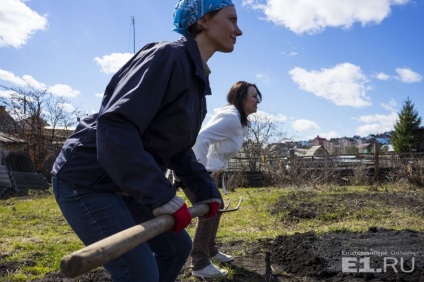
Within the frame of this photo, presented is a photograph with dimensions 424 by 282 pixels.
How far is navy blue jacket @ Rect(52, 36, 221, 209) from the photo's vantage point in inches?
59.6

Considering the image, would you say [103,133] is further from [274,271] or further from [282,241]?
[282,241]

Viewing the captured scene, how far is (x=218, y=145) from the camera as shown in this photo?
3928 millimetres

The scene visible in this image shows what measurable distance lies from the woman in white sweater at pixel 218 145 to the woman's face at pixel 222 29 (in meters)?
1.60

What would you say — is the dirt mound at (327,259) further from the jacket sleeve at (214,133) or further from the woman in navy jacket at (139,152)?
the woman in navy jacket at (139,152)

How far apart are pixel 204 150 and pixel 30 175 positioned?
13064mm

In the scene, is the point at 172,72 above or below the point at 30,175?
above

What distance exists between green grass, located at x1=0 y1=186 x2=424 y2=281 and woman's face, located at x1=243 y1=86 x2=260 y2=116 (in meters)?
1.75

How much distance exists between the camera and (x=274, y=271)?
148 inches

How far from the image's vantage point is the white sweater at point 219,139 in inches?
147

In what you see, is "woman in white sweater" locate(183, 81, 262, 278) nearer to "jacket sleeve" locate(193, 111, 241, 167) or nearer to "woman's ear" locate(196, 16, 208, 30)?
"jacket sleeve" locate(193, 111, 241, 167)

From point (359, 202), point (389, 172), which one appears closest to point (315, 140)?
point (389, 172)

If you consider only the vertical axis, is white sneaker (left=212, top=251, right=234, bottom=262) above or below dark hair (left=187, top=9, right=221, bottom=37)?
below

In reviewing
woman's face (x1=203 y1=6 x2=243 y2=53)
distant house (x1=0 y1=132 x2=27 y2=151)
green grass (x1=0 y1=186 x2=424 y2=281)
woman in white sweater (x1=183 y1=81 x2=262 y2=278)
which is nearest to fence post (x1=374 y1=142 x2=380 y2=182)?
green grass (x1=0 y1=186 x2=424 y2=281)

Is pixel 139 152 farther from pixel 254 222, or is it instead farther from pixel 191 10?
pixel 254 222
